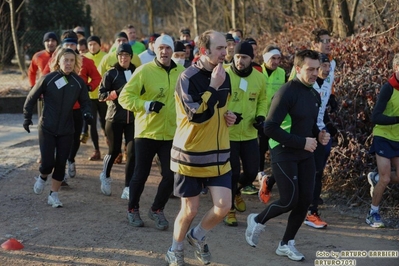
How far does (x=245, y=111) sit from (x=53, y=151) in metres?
2.38

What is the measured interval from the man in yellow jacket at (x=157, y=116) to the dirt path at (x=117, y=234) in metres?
0.55

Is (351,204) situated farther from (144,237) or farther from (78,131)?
(78,131)

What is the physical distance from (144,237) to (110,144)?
2071 millimetres

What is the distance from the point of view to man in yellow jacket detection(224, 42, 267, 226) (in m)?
7.50

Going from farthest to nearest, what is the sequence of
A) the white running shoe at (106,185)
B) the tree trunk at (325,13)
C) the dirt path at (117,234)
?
the tree trunk at (325,13), the white running shoe at (106,185), the dirt path at (117,234)

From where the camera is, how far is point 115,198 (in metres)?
8.53

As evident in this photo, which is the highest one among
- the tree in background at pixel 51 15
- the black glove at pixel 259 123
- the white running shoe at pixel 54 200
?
the tree in background at pixel 51 15

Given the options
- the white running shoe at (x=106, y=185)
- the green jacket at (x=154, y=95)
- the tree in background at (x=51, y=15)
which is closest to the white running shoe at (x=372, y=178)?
the green jacket at (x=154, y=95)

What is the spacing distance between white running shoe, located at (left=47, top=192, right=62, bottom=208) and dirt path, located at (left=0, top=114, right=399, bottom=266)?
82 millimetres

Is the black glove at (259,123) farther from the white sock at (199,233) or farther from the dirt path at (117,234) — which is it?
the white sock at (199,233)

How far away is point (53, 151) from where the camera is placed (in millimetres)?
7750

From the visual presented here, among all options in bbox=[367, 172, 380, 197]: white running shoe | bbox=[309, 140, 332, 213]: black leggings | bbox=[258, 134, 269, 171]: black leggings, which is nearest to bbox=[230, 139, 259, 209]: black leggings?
bbox=[309, 140, 332, 213]: black leggings

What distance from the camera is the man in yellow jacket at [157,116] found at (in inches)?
275

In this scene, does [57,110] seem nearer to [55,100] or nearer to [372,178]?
[55,100]
